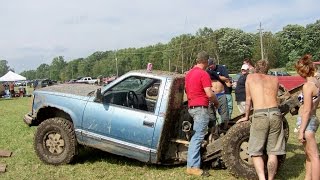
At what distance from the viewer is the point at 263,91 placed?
5426mm

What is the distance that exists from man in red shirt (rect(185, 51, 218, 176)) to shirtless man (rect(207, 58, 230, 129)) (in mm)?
1371

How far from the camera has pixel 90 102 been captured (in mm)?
7012

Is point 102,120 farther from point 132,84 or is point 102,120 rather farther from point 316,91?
point 316,91

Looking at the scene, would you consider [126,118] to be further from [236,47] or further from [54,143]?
[236,47]

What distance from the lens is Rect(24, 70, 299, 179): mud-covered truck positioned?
252 inches

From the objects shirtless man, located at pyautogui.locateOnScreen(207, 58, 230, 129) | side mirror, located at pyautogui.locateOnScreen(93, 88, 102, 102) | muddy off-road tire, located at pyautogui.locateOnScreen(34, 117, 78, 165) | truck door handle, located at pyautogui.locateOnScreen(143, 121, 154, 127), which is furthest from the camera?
shirtless man, located at pyautogui.locateOnScreen(207, 58, 230, 129)

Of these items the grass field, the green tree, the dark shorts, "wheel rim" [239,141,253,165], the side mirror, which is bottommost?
the grass field

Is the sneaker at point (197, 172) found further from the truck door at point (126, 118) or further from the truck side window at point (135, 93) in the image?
the truck side window at point (135, 93)

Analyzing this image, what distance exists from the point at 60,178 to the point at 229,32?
87.1 meters

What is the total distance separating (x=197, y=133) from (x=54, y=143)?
253cm

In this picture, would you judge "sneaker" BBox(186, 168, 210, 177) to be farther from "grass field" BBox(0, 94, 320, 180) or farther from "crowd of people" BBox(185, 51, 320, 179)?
"crowd of people" BBox(185, 51, 320, 179)

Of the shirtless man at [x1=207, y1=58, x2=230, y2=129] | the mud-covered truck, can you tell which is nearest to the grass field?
the mud-covered truck

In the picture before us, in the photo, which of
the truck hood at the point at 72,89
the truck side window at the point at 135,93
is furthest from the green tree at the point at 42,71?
the truck side window at the point at 135,93

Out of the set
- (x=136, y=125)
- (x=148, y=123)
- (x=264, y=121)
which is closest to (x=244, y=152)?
(x=264, y=121)
